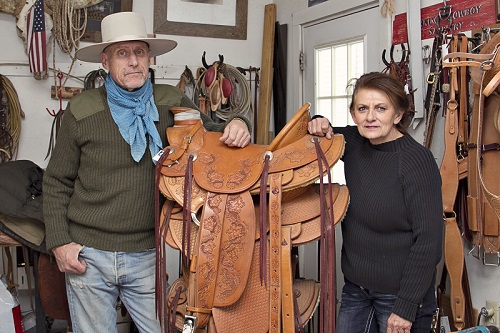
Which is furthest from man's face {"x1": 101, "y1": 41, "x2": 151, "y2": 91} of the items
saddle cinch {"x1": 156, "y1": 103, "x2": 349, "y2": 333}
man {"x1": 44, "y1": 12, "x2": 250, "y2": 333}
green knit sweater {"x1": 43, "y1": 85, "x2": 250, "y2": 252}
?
saddle cinch {"x1": 156, "y1": 103, "x2": 349, "y2": 333}

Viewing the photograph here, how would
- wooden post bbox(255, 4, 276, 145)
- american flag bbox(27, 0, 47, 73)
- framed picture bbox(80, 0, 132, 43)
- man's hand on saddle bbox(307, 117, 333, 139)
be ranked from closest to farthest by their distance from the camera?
man's hand on saddle bbox(307, 117, 333, 139) → american flag bbox(27, 0, 47, 73) → framed picture bbox(80, 0, 132, 43) → wooden post bbox(255, 4, 276, 145)

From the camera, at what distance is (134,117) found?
195 centimetres

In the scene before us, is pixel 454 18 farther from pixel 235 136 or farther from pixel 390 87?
pixel 235 136

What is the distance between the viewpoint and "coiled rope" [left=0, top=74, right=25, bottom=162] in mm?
3244

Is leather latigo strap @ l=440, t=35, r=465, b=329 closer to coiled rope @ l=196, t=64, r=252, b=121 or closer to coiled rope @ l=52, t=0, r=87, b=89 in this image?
coiled rope @ l=196, t=64, r=252, b=121

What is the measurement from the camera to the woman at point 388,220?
1686mm

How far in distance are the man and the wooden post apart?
195cm

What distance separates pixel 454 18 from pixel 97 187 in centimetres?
169

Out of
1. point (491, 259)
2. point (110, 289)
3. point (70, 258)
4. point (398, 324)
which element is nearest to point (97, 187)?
point (70, 258)

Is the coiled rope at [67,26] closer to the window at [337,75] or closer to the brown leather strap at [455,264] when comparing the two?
the window at [337,75]

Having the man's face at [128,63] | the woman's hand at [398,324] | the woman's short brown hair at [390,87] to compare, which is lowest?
the woman's hand at [398,324]

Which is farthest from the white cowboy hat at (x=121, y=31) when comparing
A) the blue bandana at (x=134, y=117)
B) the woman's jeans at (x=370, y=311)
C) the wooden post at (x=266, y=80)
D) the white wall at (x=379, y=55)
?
the wooden post at (x=266, y=80)

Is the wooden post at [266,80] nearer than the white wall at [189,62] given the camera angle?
No

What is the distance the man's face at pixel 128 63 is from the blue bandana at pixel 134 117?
30 mm
